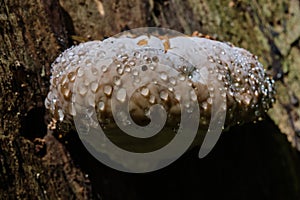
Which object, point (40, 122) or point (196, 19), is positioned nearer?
point (40, 122)

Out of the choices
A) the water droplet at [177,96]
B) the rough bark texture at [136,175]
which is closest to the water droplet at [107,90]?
the water droplet at [177,96]

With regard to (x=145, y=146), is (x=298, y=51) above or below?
above

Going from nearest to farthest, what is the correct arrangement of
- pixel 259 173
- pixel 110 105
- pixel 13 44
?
pixel 110 105
pixel 13 44
pixel 259 173

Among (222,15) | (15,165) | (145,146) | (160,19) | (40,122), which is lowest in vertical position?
(15,165)

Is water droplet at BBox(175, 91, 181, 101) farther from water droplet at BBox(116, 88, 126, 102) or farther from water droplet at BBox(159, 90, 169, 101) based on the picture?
water droplet at BBox(116, 88, 126, 102)

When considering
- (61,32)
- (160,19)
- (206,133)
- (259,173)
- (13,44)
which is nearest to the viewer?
(206,133)

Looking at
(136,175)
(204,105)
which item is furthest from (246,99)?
(136,175)

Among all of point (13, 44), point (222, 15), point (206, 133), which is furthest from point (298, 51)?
point (13, 44)

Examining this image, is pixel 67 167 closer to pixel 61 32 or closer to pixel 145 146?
pixel 145 146
